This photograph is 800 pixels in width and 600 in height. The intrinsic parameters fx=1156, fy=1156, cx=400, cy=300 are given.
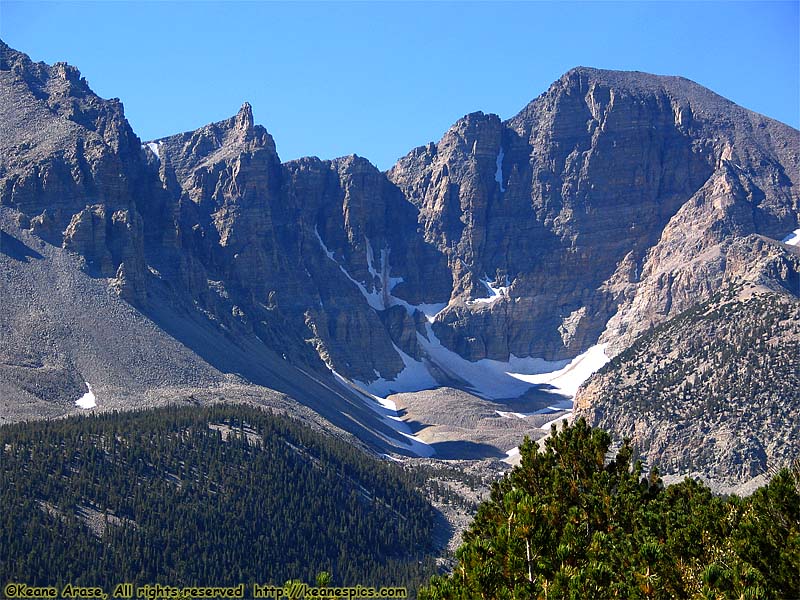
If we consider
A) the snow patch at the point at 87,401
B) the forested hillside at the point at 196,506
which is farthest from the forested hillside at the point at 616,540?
the snow patch at the point at 87,401

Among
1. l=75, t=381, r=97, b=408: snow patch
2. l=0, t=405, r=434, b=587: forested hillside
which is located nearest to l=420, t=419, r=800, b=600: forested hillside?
l=0, t=405, r=434, b=587: forested hillside

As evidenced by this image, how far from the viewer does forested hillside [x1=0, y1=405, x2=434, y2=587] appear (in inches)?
3708

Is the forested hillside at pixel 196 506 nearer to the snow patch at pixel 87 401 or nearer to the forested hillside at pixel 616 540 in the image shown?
the snow patch at pixel 87 401

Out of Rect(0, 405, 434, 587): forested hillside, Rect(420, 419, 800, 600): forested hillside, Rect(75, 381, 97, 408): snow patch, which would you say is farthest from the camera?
Rect(75, 381, 97, 408): snow patch

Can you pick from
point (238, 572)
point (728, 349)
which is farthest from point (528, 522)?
point (728, 349)

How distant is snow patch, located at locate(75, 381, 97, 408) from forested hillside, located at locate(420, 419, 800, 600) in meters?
111

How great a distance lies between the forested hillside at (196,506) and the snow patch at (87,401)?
12553 mm

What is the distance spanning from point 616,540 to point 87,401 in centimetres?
12022

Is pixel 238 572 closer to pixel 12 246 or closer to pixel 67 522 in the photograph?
pixel 67 522

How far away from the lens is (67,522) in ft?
316

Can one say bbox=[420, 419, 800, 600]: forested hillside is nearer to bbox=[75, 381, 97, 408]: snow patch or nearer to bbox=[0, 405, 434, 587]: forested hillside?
bbox=[0, 405, 434, 587]: forested hillside

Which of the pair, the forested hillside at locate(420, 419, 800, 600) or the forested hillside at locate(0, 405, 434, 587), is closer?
the forested hillside at locate(420, 419, 800, 600)

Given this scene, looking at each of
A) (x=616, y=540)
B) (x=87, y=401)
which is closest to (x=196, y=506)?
(x=87, y=401)

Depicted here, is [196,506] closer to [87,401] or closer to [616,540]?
[87,401]
